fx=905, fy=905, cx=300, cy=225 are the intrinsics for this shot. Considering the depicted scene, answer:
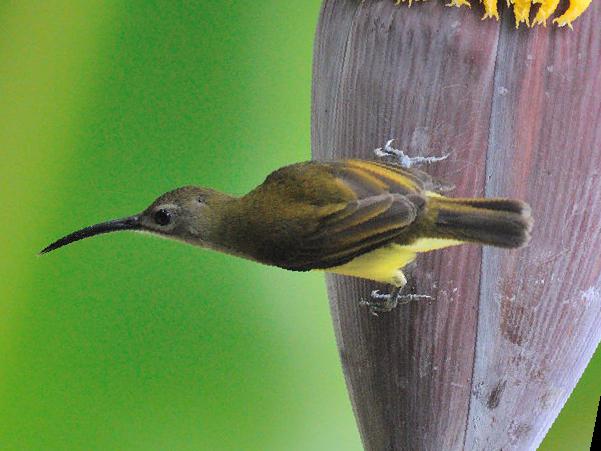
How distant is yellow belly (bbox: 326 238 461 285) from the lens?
0.45 meters

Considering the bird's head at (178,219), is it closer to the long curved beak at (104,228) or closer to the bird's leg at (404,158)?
the long curved beak at (104,228)

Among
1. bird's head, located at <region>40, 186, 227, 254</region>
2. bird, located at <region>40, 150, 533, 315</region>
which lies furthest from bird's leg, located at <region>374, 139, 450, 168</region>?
bird's head, located at <region>40, 186, 227, 254</region>

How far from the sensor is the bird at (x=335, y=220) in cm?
43

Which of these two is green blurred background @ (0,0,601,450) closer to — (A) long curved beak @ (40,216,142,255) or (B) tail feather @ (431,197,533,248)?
(A) long curved beak @ (40,216,142,255)

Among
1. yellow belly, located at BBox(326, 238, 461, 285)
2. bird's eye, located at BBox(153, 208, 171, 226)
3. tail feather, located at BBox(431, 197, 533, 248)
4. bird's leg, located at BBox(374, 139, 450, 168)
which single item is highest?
bird's leg, located at BBox(374, 139, 450, 168)

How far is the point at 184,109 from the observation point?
498mm

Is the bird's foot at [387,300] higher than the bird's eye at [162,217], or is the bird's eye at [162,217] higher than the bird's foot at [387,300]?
the bird's eye at [162,217]

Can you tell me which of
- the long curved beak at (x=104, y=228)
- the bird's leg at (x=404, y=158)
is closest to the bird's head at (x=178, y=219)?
the long curved beak at (x=104, y=228)

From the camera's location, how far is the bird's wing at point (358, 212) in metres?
0.45

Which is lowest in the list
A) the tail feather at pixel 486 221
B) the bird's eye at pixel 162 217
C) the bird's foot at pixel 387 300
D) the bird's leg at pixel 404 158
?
the bird's foot at pixel 387 300

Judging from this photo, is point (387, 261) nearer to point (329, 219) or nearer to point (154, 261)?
point (329, 219)

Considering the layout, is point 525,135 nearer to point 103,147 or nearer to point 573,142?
point 573,142

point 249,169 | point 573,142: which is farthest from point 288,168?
point 573,142

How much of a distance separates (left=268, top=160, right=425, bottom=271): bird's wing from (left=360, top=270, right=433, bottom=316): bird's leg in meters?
0.02
